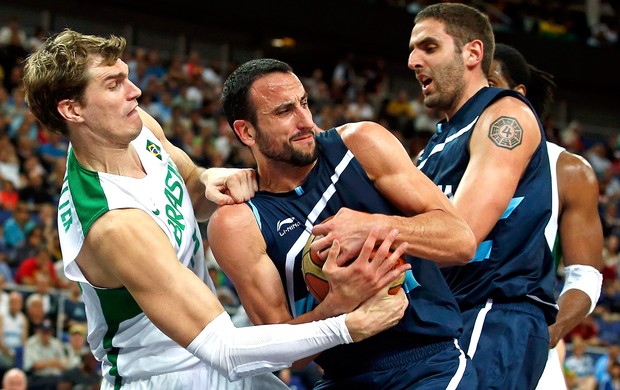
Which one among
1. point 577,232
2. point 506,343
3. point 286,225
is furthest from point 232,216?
point 577,232

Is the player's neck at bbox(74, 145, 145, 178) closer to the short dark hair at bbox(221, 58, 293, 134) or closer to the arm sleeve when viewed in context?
the short dark hair at bbox(221, 58, 293, 134)

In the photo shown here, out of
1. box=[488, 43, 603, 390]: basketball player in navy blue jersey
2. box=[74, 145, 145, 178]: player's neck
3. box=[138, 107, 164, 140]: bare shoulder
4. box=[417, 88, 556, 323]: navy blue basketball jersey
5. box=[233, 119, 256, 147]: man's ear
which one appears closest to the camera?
box=[74, 145, 145, 178]: player's neck

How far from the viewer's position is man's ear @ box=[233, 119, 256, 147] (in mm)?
4078

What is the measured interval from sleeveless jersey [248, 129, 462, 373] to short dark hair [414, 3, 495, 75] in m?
1.15

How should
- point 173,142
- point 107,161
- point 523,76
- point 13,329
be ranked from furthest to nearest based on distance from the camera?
point 173,142, point 13,329, point 523,76, point 107,161

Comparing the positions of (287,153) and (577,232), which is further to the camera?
(577,232)

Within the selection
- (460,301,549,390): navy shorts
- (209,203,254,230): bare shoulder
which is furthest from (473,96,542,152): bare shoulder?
(209,203,254,230): bare shoulder

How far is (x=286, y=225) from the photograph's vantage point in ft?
12.8

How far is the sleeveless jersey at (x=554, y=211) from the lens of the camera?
472 centimetres

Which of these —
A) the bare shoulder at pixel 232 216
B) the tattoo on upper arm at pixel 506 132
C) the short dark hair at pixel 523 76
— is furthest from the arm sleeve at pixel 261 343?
the short dark hair at pixel 523 76

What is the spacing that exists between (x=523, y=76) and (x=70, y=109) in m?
2.82

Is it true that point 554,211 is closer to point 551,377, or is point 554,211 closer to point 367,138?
point 551,377

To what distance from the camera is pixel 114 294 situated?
3854 millimetres

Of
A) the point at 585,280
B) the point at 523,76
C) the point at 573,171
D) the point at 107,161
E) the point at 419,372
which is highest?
the point at 523,76
